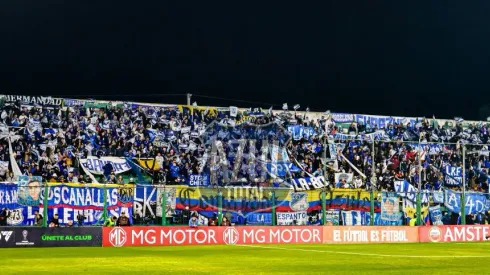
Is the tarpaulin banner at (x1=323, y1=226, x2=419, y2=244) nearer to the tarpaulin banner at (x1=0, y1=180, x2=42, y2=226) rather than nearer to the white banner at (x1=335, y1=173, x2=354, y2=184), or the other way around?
the white banner at (x1=335, y1=173, x2=354, y2=184)

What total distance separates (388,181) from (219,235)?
18905mm

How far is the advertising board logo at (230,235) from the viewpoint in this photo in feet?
128

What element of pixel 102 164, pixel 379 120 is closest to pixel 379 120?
pixel 379 120

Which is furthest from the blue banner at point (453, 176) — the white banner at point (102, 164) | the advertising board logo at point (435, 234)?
the white banner at point (102, 164)

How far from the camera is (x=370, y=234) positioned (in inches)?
1631

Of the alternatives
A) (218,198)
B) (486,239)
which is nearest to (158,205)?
(218,198)

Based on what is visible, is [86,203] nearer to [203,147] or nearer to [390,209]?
[203,147]

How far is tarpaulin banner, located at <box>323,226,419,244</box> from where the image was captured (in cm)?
4097

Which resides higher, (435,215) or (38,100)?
(38,100)

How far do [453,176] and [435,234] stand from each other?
14.9 meters

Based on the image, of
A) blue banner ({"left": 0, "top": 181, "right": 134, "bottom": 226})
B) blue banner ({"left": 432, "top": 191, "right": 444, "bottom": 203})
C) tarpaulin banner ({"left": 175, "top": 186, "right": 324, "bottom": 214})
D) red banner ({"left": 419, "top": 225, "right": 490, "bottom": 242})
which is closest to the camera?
blue banner ({"left": 0, "top": 181, "right": 134, "bottom": 226})

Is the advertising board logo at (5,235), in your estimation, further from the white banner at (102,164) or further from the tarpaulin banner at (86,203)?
the white banner at (102,164)

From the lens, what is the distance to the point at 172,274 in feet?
63.0

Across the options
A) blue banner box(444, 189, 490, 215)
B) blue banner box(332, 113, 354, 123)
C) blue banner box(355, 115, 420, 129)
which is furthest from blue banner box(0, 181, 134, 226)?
blue banner box(355, 115, 420, 129)
